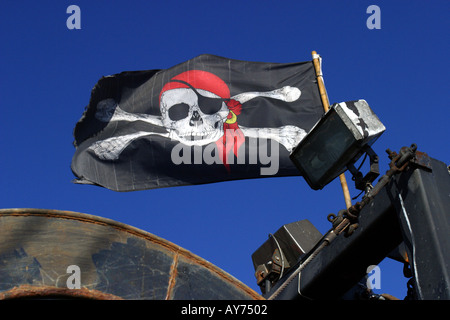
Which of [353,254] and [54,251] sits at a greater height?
[353,254]

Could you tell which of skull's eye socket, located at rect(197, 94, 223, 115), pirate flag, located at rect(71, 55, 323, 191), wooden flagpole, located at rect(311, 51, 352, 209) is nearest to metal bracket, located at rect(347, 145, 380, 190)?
wooden flagpole, located at rect(311, 51, 352, 209)

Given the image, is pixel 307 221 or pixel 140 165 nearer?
pixel 307 221

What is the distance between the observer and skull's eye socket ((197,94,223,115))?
829 cm

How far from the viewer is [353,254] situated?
4715 millimetres

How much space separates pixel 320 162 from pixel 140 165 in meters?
3.67

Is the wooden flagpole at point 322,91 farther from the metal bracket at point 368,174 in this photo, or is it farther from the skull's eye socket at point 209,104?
the skull's eye socket at point 209,104

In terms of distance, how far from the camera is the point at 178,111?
27.2ft

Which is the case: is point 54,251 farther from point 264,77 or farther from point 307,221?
point 264,77

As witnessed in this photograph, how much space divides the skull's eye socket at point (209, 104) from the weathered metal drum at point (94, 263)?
16.4 feet

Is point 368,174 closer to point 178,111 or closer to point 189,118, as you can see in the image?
point 189,118

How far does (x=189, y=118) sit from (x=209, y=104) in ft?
1.28

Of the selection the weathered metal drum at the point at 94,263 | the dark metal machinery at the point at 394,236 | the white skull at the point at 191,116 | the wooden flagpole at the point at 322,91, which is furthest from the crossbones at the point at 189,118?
the weathered metal drum at the point at 94,263

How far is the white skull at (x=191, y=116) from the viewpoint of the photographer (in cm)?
798
